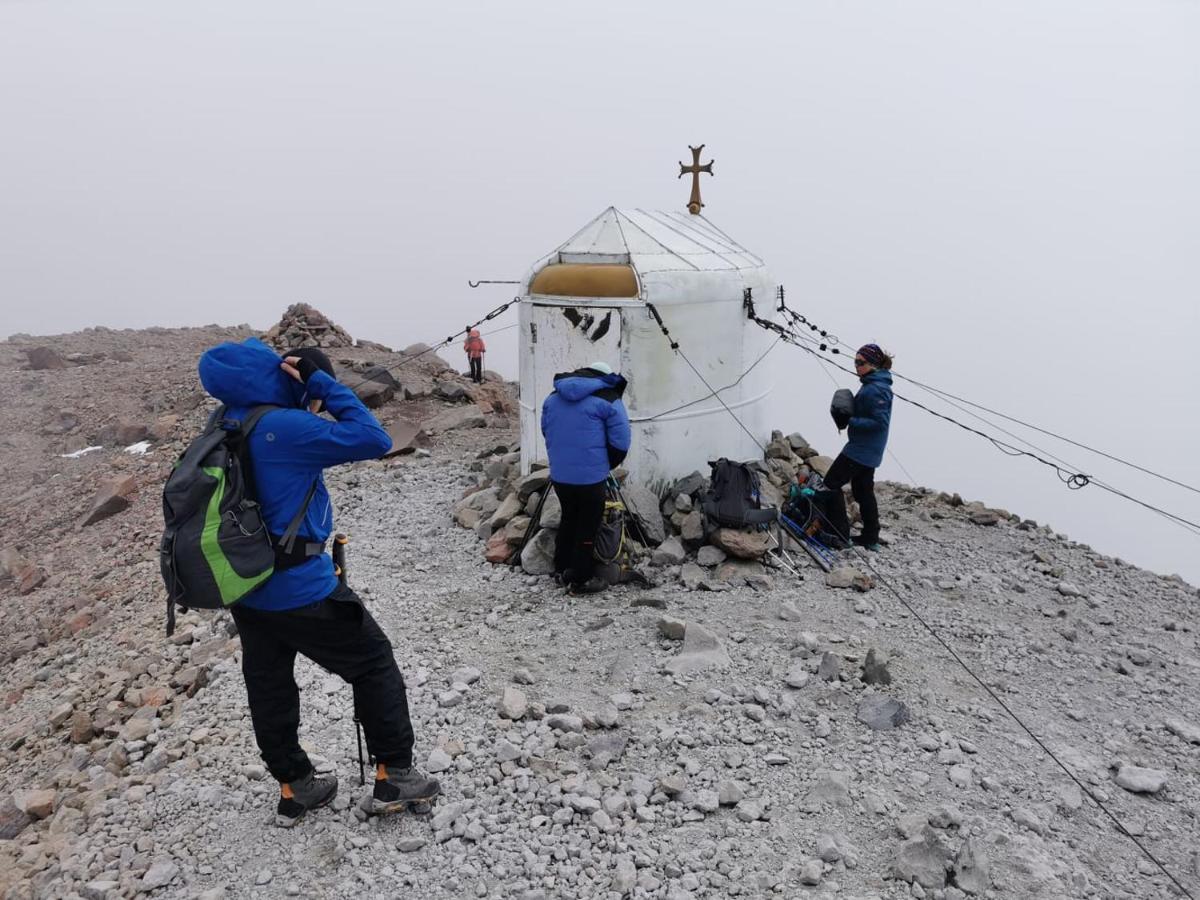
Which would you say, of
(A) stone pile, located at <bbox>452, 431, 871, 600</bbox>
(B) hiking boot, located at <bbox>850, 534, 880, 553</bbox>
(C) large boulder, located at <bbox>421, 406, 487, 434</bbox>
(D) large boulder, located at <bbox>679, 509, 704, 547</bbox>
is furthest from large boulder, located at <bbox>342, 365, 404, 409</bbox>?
(B) hiking boot, located at <bbox>850, 534, 880, 553</bbox>

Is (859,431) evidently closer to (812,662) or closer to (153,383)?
(812,662)

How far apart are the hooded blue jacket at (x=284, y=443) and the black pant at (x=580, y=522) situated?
298 centimetres

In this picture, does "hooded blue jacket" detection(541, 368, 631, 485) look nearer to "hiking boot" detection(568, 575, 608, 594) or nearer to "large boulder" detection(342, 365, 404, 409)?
"hiking boot" detection(568, 575, 608, 594)

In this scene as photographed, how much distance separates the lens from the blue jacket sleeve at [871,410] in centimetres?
808

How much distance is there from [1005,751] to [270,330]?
1803cm

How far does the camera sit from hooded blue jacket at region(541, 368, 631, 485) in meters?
6.86

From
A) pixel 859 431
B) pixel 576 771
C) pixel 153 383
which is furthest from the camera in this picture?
pixel 153 383

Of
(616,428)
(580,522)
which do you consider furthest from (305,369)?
(580,522)

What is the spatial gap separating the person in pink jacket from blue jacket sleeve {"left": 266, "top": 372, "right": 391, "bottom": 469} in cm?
1452

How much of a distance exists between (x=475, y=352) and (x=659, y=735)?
14539mm

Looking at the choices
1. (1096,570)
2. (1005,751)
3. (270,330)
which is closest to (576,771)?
(1005,751)

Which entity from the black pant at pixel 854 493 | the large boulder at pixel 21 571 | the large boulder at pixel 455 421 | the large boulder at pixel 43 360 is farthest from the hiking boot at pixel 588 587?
the large boulder at pixel 43 360

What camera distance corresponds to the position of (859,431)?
8.22 meters

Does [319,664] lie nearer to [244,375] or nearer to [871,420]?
[244,375]
